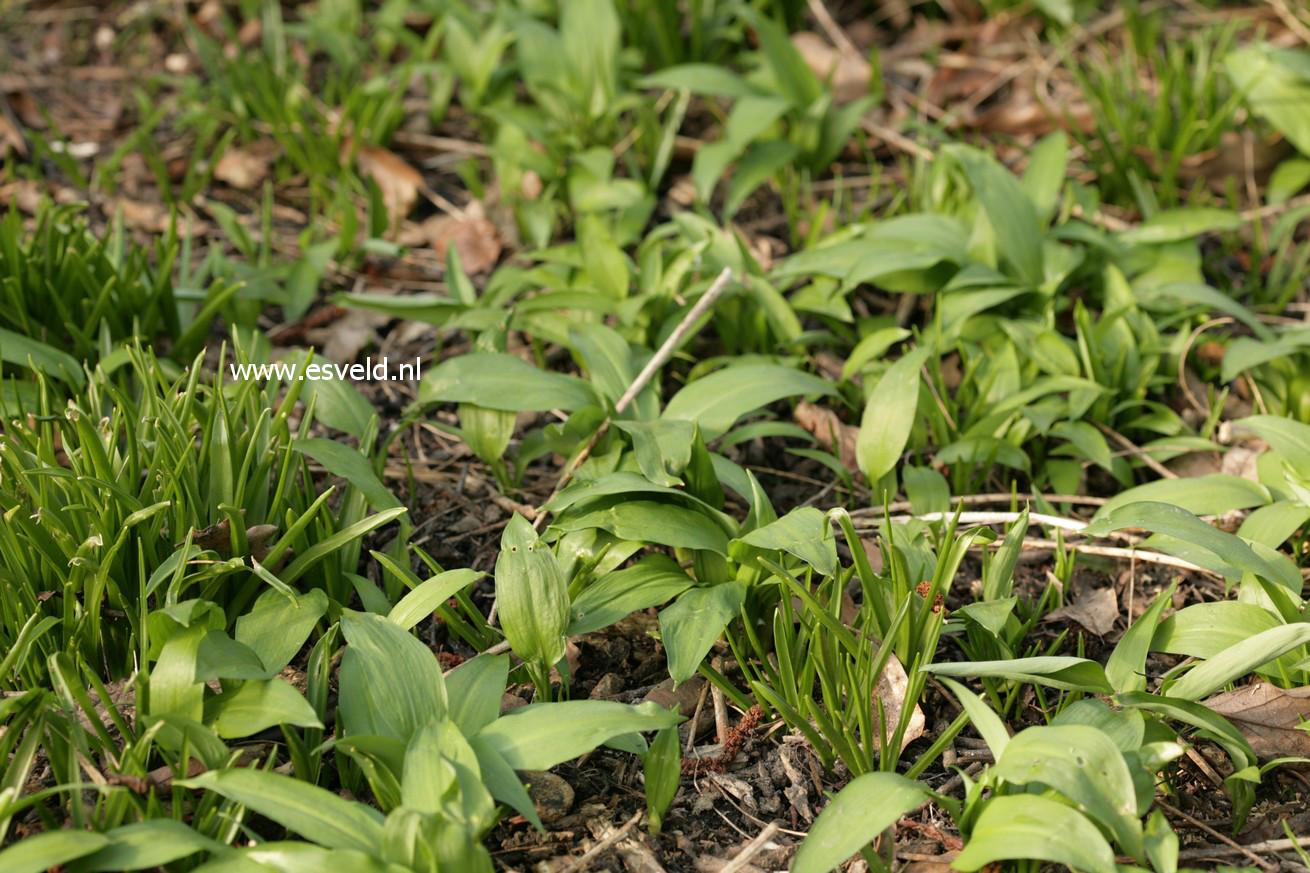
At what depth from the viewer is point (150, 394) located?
174cm

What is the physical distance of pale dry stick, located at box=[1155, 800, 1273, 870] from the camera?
4.89 feet

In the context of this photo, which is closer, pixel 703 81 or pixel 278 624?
pixel 278 624

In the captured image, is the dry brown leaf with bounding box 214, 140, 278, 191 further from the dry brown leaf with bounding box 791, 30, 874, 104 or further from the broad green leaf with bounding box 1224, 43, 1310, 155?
the broad green leaf with bounding box 1224, 43, 1310, 155

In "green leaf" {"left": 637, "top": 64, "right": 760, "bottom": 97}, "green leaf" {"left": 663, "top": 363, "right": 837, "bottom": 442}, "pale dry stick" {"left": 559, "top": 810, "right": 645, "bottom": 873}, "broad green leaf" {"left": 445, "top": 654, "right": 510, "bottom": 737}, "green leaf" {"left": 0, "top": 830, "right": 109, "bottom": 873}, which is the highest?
"green leaf" {"left": 637, "top": 64, "right": 760, "bottom": 97}

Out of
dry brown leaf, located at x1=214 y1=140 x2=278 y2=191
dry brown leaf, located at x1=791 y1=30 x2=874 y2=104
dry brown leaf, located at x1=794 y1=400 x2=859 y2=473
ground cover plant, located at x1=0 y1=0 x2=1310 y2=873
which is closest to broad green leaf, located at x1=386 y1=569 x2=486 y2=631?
ground cover plant, located at x1=0 y1=0 x2=1310 y2=873

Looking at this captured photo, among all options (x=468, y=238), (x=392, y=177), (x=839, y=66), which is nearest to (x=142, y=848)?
(x=468, y=238)

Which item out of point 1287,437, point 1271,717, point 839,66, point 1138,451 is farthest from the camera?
point 839,66

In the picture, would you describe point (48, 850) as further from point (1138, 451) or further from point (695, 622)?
point (1138, 451)

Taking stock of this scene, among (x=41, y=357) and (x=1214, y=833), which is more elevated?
(x=41, y=357)

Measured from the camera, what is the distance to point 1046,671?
5.01ft

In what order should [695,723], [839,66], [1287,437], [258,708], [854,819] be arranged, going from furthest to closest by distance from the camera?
[839,66] → [1287,437] → [695,723] → [258,708] → [854,819]

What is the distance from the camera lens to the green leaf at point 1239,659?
4.84 ft

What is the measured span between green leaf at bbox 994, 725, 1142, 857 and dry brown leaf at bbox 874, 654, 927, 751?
0.88 ft

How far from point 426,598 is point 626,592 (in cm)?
30
